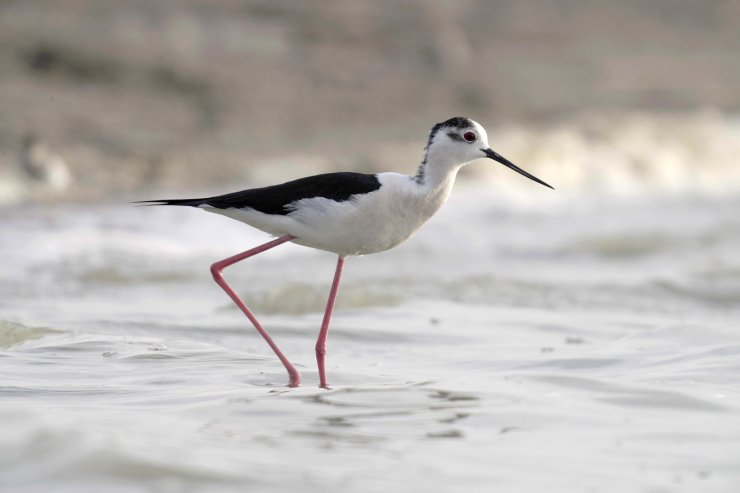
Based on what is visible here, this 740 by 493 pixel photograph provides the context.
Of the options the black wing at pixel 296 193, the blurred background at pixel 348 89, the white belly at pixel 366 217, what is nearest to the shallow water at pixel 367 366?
the white belly at pixel 366 217

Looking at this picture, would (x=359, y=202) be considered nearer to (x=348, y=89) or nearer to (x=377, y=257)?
(x=377, y=257)

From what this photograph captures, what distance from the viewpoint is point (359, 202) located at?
549cm

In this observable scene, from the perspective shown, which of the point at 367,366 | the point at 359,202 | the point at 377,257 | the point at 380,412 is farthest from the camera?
the point at 377,257

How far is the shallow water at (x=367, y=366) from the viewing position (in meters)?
4.05

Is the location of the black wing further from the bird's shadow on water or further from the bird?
the bird's shadow on water

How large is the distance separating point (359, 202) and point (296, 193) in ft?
1.09

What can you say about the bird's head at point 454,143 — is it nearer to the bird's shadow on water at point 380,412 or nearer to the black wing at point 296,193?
the black wing at point 296,193

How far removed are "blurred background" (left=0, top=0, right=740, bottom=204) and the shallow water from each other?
1992 millimetres

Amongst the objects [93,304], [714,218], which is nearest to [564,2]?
[714,218]

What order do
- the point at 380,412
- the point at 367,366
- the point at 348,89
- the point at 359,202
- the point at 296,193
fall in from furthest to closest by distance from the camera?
the point at 348,89
the point at 367,366
the point at 296,193
the point at 359,202
the point at 380,412

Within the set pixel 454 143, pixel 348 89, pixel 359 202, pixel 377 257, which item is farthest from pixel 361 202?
pixel 348 89

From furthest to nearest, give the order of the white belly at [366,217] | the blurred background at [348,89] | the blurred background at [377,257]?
the blurred background at [348,89] → the white belly at [366,217] → the blurred background at [377,257]

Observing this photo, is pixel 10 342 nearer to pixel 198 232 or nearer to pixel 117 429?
pixel 117 429

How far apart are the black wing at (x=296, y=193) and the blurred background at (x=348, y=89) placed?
7.31m
